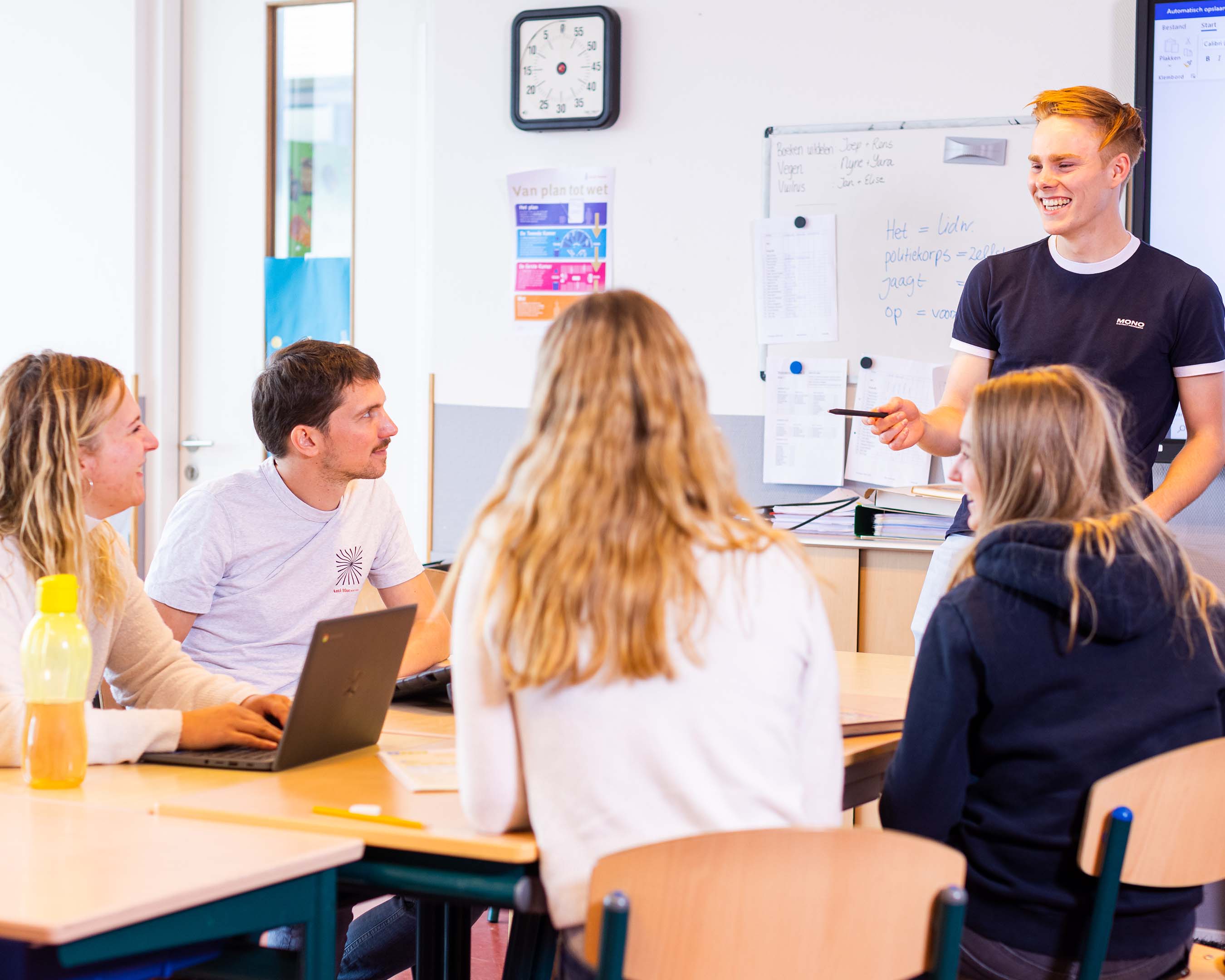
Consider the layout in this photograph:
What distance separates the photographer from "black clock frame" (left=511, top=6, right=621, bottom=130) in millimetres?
3826

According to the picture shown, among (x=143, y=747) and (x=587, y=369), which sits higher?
(x=587, y=369)

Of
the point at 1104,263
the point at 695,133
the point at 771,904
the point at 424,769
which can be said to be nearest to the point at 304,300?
the point at 695,133

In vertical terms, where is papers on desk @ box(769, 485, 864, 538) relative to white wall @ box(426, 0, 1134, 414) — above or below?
below

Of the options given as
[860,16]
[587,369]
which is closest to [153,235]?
[860,16]

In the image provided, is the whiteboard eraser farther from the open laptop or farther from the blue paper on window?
the open laptop

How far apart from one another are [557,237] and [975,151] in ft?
3.82

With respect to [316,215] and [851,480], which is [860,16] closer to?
[851,480]

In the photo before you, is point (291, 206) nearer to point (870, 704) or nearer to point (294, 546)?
point (294, 546)

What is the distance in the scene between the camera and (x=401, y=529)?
2578 millimetres

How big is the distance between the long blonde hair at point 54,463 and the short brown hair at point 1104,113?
67.5 inches

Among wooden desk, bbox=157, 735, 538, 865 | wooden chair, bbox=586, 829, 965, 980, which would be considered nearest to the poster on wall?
wooden desk, bbox=157, 735, 538, 865

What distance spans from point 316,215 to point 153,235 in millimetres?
543

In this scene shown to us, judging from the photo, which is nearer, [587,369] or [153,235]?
[587,369]

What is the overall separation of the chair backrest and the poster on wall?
8.65 ft
